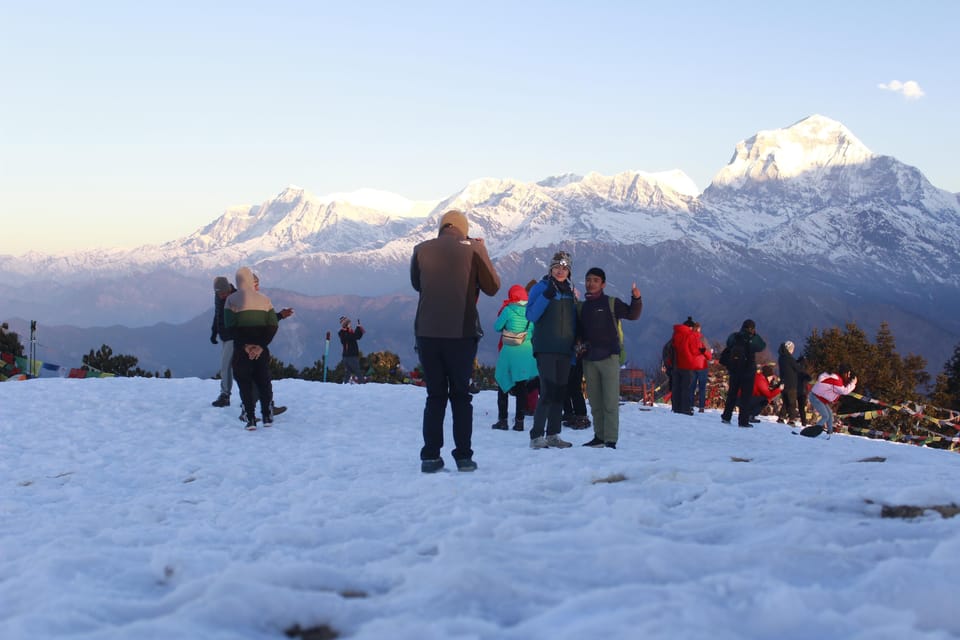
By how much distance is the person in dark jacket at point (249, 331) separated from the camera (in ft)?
37.6

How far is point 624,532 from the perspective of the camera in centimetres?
486

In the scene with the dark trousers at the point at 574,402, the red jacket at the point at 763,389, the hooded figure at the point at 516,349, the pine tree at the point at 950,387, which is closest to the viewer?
the hooded figure at the point at 516,349

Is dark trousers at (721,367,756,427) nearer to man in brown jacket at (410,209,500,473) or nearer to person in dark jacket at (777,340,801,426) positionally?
person in dark jacket at (777,340,801,426)

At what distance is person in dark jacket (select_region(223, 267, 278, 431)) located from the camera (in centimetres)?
1147

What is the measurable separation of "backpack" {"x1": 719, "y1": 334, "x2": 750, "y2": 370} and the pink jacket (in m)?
1.96

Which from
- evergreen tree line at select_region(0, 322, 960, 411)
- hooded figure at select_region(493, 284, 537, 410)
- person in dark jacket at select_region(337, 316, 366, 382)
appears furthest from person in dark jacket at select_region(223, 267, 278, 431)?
evergreen tree line at select_region(0, 322, 960, 411)

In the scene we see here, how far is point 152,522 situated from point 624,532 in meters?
3.40

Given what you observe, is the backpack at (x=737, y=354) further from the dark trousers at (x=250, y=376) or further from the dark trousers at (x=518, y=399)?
the dark trousers at (x=250, y=376)

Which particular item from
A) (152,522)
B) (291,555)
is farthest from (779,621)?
(152,522)

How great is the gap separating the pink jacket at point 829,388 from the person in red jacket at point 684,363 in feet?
7.91

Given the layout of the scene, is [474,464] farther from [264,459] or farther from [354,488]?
[264,459]

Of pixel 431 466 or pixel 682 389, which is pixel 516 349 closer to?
Result: pixel 431 466

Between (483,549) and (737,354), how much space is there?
1229cm

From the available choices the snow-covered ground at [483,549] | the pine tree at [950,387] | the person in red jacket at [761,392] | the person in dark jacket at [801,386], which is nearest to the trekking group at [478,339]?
the snow-covered ground at [483,549]
